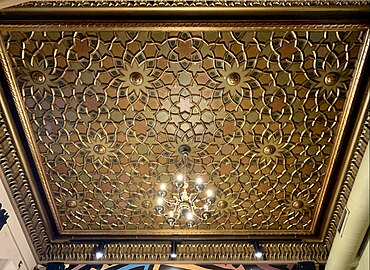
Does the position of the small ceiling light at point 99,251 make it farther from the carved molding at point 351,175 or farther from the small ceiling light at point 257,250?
the carved molding at point 351,175

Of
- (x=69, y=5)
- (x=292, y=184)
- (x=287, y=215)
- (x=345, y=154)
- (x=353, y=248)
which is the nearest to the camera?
(x=69, y=5)

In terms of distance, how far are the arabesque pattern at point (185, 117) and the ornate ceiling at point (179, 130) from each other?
11 millimetres

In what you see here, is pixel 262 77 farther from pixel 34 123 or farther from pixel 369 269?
pixel 34 123

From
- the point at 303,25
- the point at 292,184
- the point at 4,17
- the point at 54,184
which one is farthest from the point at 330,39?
the point at 54,184

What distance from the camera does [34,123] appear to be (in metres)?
3.48

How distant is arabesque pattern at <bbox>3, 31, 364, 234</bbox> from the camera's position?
3.02 meters

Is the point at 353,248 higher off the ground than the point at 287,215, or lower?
lower

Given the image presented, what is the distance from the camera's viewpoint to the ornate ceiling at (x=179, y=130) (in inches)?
118

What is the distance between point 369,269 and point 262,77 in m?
1.85

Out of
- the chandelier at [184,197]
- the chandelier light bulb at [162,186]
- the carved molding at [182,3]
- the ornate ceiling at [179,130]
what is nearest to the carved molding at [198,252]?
the ornate ceiling at [179,130]

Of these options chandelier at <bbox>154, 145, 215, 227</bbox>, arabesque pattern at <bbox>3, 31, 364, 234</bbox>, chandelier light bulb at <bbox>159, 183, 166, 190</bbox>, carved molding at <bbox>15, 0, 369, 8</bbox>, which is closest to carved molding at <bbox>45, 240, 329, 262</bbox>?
Answer: arabesque pattern at <bbox>3, 31, 364, 234</bbox>

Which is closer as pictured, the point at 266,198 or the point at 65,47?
the point at 65,47

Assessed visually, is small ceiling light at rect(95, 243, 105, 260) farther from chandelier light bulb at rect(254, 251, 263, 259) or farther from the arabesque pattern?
chandelier light bulb at rect(254, 251, 263, 259)

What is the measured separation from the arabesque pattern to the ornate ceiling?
11 millimetres
